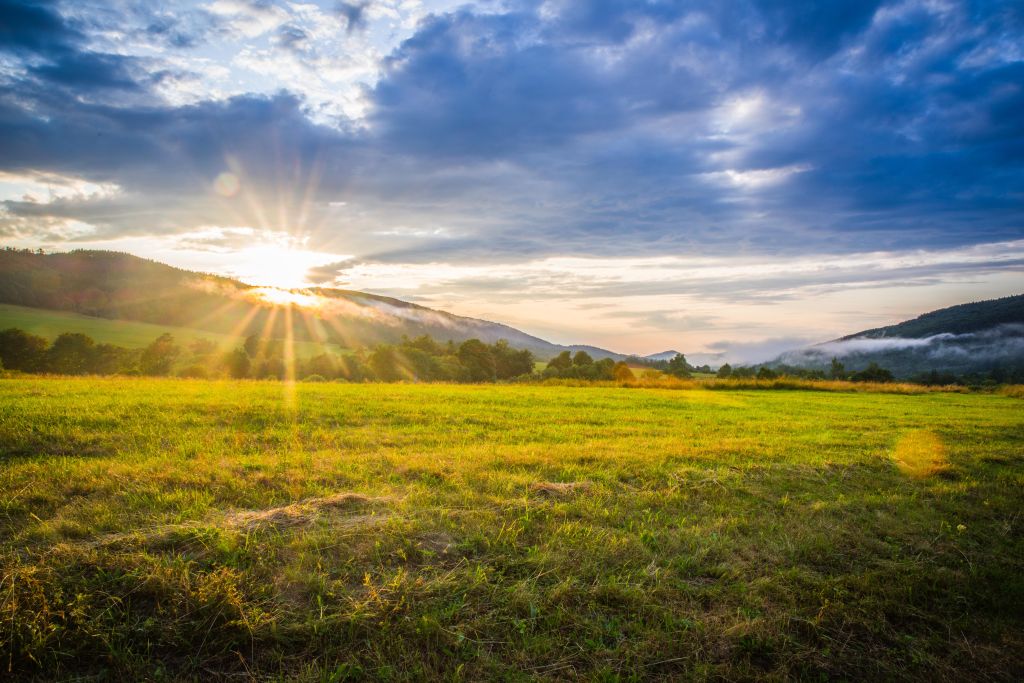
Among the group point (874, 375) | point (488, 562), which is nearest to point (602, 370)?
point (874, 375)

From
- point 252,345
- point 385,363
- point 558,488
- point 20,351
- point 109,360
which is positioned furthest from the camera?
point 252,345

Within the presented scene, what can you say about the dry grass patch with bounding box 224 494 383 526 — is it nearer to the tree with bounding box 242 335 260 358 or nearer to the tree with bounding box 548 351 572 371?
the tree with bounding box 548 351 572 371

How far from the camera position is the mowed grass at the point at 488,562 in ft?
14.2

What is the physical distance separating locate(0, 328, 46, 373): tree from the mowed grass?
264 feet

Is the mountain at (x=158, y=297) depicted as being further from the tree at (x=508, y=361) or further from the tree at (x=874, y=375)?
the tree at (x=874, y=375)

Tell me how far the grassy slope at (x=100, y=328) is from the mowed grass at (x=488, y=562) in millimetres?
101972

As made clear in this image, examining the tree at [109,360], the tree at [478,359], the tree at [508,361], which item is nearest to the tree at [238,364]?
the tree at [109,360]

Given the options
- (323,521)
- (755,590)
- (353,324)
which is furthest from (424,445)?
(353,324)

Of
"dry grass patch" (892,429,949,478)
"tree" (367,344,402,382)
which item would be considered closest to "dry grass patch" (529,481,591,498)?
"dry grass patch" (892,429,949,478)

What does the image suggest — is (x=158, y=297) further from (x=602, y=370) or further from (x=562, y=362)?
(x=602, y=370)

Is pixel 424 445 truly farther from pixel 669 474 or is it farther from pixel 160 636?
pixel 160 636

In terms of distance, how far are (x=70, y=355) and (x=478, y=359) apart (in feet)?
195

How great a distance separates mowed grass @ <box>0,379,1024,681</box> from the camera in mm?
4316

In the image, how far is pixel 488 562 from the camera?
18.1 ft
